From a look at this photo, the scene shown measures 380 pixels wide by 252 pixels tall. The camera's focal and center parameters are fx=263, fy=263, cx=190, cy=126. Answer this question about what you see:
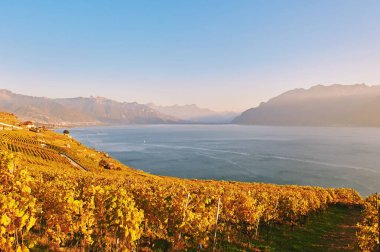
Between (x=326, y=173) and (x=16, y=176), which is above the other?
(x=16, y=176)

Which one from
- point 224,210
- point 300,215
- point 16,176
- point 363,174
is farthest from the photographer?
point 363,174

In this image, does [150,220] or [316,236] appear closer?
[150,220]

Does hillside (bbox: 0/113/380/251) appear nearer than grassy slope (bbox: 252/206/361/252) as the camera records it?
Yes

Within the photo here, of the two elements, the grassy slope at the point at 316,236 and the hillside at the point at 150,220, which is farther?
the grassy slope at the point at 316,236

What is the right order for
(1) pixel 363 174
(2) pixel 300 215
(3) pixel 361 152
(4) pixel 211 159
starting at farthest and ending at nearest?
(3) pixel 361 152 → (4) pixel 211 159 → (1) pixel 363 174 → (2) pixel 300 215

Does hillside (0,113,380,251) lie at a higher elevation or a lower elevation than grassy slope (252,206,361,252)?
higher

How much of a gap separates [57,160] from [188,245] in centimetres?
7487

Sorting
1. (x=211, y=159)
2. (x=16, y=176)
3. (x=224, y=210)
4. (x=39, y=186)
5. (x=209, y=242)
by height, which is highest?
(x=16, y=176)

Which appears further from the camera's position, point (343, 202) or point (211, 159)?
point (211, 159)

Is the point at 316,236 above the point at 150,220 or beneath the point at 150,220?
beneath

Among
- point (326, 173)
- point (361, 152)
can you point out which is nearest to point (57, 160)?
point (326, 173)

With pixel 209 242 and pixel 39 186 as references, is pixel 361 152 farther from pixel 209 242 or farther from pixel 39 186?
pixel 39 186

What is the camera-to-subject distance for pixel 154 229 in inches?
960

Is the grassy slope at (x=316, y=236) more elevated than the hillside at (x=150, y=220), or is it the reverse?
the hillside at (x=150, y=220)
